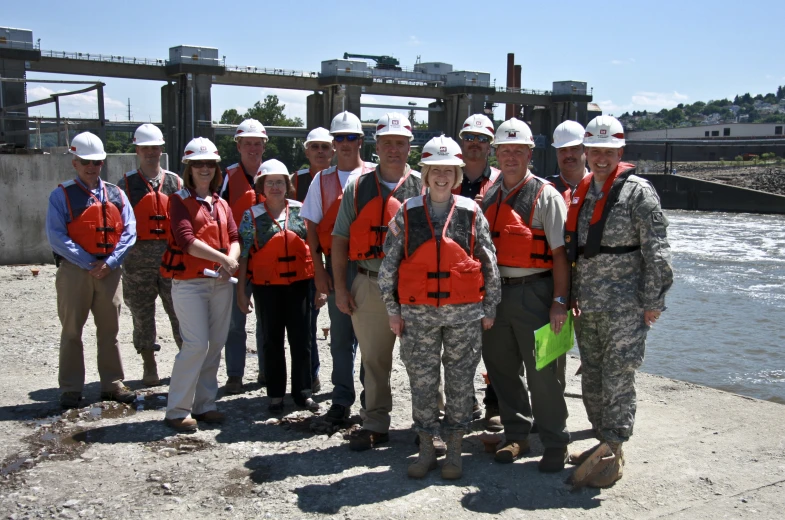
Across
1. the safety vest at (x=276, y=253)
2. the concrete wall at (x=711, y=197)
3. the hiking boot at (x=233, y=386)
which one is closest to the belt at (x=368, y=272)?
the safety vest at (x=276, y=253)

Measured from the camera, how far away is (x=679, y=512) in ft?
13.4

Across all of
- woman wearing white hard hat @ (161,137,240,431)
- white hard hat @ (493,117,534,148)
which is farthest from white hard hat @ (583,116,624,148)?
woman wearing white hard hat @ (161,137,240,431)

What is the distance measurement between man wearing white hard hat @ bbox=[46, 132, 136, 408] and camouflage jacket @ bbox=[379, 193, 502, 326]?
8.08 feet

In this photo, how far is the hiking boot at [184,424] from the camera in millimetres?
5254

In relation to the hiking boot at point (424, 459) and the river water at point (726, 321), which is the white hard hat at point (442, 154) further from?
the river water at point (726, 321)

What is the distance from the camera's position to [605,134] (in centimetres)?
436

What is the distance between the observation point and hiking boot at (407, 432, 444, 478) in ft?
14.7

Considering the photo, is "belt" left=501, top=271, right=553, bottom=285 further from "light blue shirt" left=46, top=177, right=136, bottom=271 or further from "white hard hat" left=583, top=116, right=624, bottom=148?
"light blue shirt" left=46, top=177, right=136, bottom=271

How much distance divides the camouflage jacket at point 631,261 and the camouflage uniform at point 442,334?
1.85ft

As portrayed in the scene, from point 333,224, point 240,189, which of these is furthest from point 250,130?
point 333,224

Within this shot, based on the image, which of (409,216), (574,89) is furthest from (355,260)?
(574,89)

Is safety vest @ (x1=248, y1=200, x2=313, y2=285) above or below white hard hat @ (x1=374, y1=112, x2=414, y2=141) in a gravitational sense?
→ below

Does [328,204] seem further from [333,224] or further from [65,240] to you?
[65,240]

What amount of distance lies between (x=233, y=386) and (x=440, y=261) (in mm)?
2855
